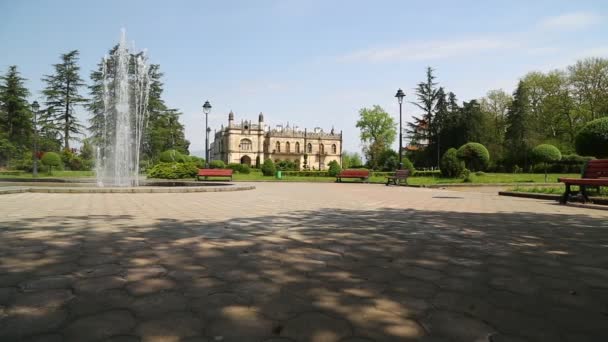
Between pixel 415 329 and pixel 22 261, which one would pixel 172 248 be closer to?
pixel 22 261

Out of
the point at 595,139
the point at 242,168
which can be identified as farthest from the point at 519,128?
the point at 595,139

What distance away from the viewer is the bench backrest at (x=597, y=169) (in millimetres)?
8516

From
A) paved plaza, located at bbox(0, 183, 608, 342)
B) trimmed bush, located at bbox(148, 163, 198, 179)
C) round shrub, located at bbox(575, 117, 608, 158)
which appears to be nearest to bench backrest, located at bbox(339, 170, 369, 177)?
trimmed bush, located at bbox(148, 163, 198, 179)

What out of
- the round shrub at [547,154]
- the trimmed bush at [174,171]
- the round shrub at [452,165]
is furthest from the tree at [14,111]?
the round shrub at [547,154]

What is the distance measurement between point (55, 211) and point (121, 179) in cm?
1174

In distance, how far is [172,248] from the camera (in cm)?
357

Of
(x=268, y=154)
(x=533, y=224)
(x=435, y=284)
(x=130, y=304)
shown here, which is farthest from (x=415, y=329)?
(x=268, y=154)

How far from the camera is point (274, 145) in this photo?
3068 inches

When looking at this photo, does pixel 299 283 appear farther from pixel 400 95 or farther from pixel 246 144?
pixel 246 144

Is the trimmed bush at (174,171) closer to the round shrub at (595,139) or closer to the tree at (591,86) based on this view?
the round shrub at (595,139)

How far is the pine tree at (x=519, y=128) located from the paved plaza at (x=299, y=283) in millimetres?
41163

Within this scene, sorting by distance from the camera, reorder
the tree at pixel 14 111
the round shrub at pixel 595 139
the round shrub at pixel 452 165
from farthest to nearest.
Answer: the tree at pixel 14 111
the round shrub at pixel 452 165
the round shrub at pixel 595 139

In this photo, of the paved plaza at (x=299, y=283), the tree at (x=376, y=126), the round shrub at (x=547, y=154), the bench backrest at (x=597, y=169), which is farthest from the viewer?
the tree at (x=376, y=126)

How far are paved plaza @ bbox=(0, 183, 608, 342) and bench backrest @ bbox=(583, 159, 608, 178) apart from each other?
496 cm
